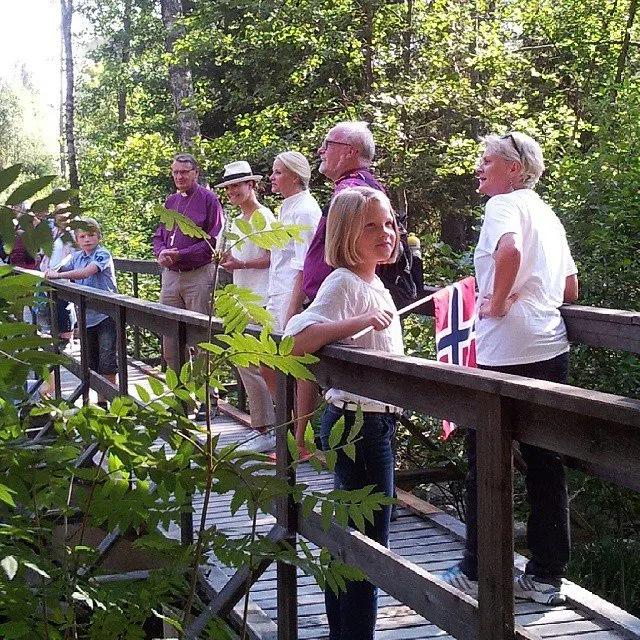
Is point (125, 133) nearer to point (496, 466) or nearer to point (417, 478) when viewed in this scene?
point (417, 478)

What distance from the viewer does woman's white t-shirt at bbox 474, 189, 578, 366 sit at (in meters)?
3.74

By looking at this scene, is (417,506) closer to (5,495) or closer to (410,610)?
(410,610)

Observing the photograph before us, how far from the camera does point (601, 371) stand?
7219 millimetres

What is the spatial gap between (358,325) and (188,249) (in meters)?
4.05

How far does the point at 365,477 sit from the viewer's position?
303 centimetres

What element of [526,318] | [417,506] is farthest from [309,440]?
[417,506]

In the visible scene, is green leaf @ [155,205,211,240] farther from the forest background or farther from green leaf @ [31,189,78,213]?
the forest background

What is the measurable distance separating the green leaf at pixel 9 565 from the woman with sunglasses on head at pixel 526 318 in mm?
2225

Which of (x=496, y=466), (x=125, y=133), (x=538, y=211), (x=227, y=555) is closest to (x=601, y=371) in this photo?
(x=538, y=211)

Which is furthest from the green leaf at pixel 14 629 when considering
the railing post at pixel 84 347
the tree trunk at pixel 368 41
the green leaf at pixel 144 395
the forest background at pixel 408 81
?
the tree trunk at pixel 368 41

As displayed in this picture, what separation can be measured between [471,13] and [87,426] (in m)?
14.7

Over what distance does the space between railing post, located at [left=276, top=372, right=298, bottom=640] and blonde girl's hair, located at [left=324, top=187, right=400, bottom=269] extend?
1.86 feet

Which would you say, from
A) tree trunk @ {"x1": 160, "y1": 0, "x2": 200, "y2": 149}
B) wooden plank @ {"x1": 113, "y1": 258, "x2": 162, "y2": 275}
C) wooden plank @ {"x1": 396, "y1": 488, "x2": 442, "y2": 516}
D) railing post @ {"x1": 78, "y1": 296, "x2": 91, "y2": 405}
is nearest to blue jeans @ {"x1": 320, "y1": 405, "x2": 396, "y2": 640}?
wooden plank @ {"x1": 396, "y1": 488, "x2": 442, "y2": 516}

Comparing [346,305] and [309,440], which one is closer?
[309,440]
